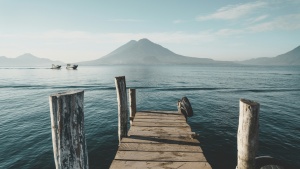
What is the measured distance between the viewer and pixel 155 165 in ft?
18.0

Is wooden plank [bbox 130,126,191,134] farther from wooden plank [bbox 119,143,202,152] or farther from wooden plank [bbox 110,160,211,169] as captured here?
wooden plank [bbox 110,160,211,169]

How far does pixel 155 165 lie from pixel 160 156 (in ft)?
1.66

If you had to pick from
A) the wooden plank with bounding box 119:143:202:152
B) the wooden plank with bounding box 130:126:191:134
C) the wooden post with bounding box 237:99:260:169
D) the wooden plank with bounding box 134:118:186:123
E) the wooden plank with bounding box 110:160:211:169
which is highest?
the wooden post with bounding box 237:99:260:169

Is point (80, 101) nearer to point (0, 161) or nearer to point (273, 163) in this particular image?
point (273, 163)

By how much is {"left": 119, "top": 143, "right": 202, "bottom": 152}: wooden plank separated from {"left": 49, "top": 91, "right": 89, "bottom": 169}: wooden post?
2743 mm

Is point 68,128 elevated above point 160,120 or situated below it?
above

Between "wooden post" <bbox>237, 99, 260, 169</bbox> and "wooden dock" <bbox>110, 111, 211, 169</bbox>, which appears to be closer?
"wooden post" <bbox>237, 99, 260, 169</bbox>

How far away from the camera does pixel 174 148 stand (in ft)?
21.4

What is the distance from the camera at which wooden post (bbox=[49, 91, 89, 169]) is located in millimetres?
3531

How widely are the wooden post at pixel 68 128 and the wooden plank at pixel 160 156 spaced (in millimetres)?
2230

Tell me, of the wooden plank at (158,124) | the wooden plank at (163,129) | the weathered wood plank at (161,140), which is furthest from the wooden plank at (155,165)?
the wooden plank at (158,124)

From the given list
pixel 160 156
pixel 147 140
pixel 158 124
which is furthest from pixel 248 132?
pixel 158 124

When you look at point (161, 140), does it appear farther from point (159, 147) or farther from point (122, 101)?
point (122, 101)

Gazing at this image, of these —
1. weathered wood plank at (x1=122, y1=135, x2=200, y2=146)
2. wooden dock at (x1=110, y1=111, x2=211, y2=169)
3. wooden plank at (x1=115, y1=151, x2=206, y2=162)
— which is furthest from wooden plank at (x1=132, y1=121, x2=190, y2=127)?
wooden plank at (x1=115, y1=151, x2=206, y2=162)
